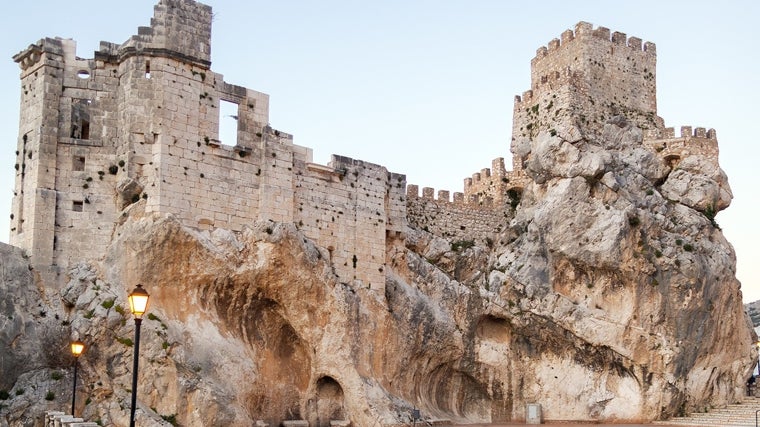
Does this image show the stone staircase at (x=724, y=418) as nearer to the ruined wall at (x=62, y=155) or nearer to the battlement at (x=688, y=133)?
the battlement at (x=688, y=133)

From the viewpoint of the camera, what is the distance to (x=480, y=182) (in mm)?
43031

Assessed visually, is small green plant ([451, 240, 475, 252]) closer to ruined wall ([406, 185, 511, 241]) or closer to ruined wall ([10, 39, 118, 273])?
ruined wall ([406, 185, 511, 241])

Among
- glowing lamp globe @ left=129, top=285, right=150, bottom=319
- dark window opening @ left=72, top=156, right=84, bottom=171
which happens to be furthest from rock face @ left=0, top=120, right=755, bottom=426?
glowing lamp globe @ left=129, top=285, right=150, bottom=319

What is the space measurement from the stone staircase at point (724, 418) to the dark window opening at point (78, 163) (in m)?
24.2

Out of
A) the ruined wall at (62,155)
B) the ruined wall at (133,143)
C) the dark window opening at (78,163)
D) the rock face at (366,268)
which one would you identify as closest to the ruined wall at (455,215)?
the rock face at (366,268)

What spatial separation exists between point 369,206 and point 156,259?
31.8ft

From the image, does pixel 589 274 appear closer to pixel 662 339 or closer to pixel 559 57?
pixel 662 339

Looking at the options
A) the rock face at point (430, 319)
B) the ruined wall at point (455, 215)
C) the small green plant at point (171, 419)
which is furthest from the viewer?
the ruined wall at point (455, 215)

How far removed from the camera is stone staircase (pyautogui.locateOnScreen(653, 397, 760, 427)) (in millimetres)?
34531

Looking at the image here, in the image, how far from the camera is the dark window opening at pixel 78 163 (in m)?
28.4

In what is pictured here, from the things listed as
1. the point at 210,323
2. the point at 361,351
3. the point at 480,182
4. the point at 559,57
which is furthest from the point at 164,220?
the point at 559,57

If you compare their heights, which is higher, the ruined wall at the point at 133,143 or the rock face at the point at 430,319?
the ruined wall at the point at 133,143

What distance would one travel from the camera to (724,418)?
3569 cm

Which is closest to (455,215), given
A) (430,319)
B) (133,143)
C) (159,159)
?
(430,319)
